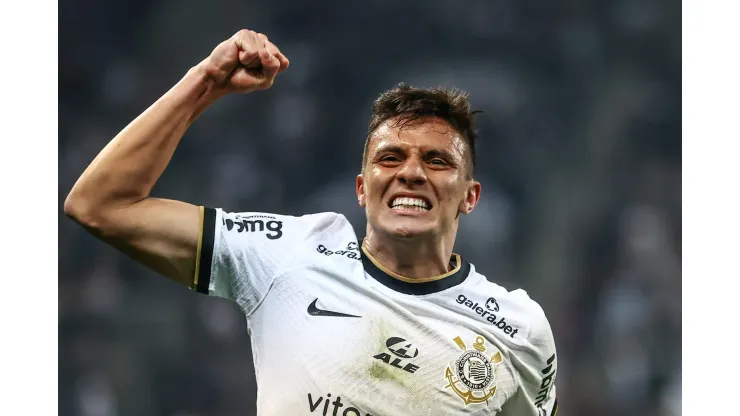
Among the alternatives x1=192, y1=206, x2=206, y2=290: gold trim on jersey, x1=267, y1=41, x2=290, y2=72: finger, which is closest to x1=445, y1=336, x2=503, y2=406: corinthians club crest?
x1=192, y1=206, x2=206, y2=290: gold trim on jersey

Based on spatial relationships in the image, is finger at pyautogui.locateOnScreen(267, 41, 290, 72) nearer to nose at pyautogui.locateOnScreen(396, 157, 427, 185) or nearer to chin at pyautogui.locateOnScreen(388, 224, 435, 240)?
nose at pyautogui.locateOnScreen(396, 157, 427, 185)

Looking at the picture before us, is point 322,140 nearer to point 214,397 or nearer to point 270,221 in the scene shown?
point 214,397

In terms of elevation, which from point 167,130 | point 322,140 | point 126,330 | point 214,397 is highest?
point 322,140

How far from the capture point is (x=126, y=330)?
6.65m

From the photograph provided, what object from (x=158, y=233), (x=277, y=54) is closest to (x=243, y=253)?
(x=158, y=233)

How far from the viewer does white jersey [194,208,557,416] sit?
116 inches

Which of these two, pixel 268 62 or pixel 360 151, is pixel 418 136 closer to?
pixel 268 62

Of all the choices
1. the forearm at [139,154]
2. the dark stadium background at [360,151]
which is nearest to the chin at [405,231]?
the forearm at [139,154]

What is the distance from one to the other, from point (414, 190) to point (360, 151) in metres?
3.90

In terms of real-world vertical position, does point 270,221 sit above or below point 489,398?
above

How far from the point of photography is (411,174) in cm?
324

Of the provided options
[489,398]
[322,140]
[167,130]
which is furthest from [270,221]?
[322,140]

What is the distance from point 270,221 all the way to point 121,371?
388 centimetres

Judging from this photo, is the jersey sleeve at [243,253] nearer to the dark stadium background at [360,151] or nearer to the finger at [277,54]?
the finger at [277,54]
